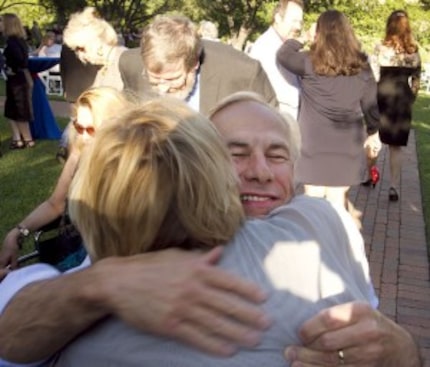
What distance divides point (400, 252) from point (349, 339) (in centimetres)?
447

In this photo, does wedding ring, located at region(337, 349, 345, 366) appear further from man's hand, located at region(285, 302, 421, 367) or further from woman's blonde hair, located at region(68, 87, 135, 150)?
woman's blonde hair, located at region(68, 87, 135, 150)

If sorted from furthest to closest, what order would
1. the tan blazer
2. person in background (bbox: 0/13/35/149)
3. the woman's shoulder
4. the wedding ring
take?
person in background (bbox: 0/13/35/149) < the woman's shoulder < the tan blazer < the wedding ring

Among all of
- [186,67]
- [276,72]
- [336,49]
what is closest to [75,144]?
[186,67]

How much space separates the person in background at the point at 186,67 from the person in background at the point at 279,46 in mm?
1173

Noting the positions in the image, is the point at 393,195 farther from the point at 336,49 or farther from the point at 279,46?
the point at 279,46

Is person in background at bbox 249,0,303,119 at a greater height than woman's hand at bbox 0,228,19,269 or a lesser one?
greater

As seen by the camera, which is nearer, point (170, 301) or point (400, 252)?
point (170, 301)

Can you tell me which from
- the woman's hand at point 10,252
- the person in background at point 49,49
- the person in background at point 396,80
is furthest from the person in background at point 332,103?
the person in background at point 49,49

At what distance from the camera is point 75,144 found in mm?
2715

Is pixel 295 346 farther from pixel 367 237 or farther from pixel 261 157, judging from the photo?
pixel 367 237

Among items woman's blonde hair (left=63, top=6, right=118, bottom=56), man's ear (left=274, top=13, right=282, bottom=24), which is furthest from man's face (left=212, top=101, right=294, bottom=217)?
man's ear (left=274, top=13, right=282, bottom=24)

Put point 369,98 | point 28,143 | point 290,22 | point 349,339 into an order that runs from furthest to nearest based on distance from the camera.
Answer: point 28,143, point 369,98, point 290,22, point 349,339

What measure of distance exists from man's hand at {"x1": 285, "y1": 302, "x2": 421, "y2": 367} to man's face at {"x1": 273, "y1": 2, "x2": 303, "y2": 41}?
3.59 m

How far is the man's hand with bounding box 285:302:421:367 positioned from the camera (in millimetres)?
1221
